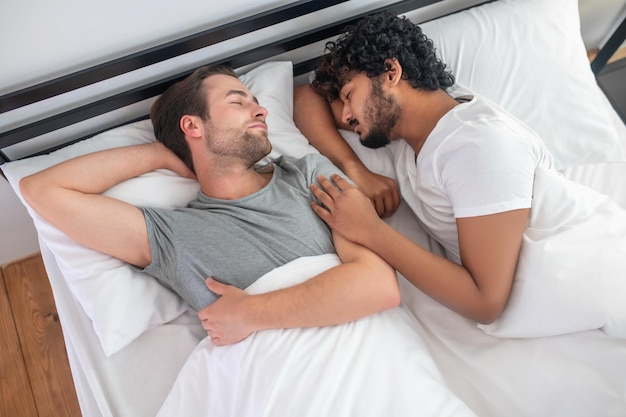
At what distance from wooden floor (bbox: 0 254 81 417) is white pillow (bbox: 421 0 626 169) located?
1915 mm

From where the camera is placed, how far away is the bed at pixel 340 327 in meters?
0.97

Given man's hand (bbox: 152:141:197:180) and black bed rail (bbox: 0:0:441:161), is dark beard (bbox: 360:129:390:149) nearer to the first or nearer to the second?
black bed rail (bbox: 0:0:441:161)

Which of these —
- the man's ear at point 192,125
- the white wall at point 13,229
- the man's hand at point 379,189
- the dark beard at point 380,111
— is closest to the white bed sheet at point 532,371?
the man's hand at point 379,189

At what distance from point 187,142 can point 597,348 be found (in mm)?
1256

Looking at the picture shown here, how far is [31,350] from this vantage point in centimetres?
166

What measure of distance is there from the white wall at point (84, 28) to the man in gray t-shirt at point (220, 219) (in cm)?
17

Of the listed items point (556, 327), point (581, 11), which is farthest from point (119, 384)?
point (581, 11)

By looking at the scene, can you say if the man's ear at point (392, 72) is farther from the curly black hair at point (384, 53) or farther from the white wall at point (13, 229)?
the white wall at point (13, 229)

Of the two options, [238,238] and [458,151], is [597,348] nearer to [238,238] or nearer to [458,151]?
[458,151]

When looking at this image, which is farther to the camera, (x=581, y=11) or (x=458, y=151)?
(x=581, y=11)

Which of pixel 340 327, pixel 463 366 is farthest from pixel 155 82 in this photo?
pixel 463 366

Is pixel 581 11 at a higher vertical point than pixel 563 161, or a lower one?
higher

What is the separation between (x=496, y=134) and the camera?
1.09m

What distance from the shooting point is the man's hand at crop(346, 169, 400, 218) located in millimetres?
1365
